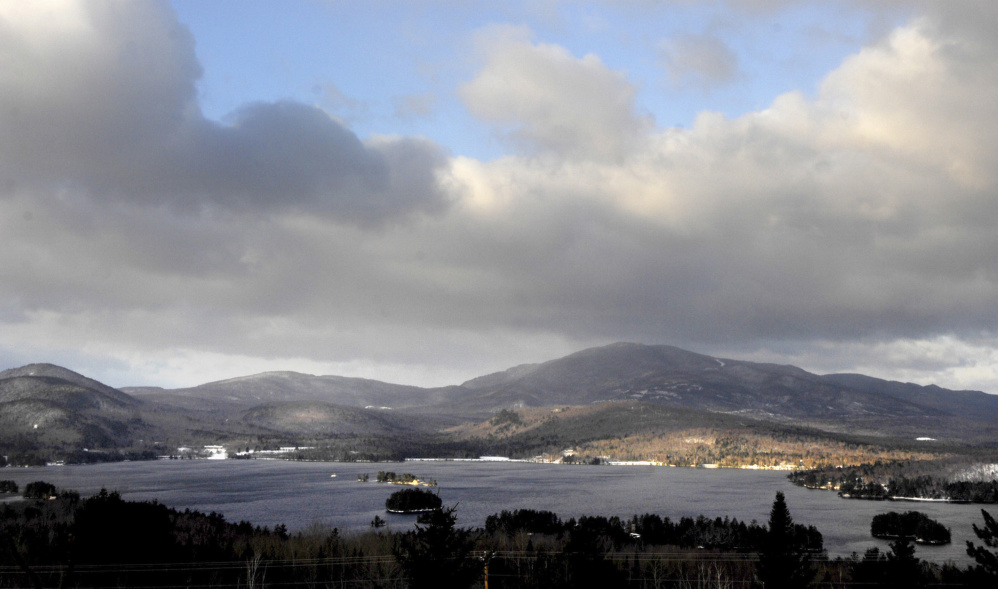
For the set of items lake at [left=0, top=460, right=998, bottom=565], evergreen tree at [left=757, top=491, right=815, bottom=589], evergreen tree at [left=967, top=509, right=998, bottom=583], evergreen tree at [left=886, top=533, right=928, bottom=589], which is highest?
evergreen tree at [left=967, top=509, right=998, bottom=583]

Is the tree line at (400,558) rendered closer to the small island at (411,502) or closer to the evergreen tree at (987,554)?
the evergreen tree at (987,554)

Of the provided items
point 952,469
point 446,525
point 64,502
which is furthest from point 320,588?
point 952,469

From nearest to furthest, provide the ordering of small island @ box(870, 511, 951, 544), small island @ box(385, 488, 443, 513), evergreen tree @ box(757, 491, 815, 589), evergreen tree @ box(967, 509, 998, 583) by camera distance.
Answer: evergreen tree @ box(967, 509, 998, 583) → evergreen tree @ box(757, 491, 815, 589) → small island @ box(870, 511, 951, 544) → small island @ box(385, 488, 443, 513)

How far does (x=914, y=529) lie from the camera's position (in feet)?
328

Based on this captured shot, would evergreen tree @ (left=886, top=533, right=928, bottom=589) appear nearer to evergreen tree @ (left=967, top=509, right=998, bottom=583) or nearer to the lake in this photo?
evergreen tree @ (left=967, top=509, right=998, bottom=583)

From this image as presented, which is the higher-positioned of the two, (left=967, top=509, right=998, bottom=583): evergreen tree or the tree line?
(left=967, top=509, right=998, bottom=583): evergreen tree

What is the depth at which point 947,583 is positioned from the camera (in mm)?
55719

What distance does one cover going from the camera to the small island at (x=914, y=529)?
320ft

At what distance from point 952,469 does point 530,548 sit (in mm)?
174702

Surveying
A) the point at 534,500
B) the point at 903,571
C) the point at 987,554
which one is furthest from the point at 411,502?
the point at 987,554

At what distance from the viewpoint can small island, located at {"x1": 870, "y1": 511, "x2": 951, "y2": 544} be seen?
97.4 metres

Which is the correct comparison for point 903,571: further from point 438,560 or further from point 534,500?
point 534,500

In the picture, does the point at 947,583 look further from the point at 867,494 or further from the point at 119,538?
the point at 867,494

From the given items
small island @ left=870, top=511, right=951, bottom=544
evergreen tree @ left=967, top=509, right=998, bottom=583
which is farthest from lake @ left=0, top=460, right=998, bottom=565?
evergreen tree @ left=967, top=509, right=998, bottom=583
